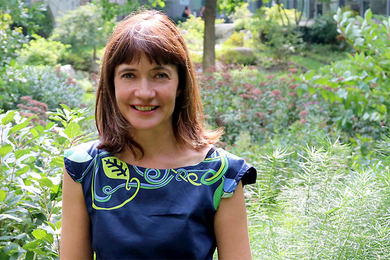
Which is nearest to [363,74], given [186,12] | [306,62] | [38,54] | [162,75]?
[162,75]

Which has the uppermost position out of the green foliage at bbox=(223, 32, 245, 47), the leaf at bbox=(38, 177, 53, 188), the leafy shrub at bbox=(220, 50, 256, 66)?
the leaf at bbox=(38, 177, 53, 188)

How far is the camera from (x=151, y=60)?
130 cm

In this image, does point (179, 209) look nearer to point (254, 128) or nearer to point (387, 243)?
point (387, 243)

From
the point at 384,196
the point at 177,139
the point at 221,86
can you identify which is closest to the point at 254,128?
the point at 221,86

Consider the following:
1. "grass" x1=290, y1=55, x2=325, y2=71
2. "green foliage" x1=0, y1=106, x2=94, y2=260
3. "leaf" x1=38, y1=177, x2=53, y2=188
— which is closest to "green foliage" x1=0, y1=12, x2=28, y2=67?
"green foliage" x1=0, y1=106, x2=94, y2=260

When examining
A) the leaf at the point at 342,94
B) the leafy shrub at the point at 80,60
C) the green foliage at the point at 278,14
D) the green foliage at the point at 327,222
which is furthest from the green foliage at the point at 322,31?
the green foliage at the point at 327,222

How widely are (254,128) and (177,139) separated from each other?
4135mm

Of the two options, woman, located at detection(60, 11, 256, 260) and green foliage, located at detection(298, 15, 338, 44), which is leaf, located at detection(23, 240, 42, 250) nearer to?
woman, located at detection(60, 11, 256, 260)

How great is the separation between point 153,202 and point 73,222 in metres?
0.29

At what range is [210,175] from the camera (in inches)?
54.7

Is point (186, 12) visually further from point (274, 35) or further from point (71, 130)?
point (71, 130)

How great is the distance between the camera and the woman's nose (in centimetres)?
131

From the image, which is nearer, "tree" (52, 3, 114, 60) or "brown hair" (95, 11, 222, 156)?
"brown hair" (95, 11, 222, 156)

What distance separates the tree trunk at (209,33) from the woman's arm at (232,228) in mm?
9154
